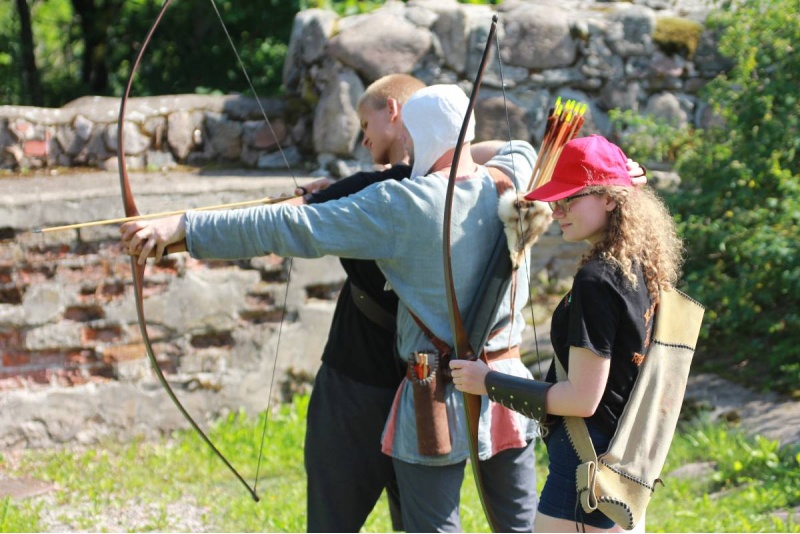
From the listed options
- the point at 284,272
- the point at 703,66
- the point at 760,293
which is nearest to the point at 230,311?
the point at 284,272

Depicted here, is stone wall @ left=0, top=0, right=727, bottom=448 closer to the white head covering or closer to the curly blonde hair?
the white head covering

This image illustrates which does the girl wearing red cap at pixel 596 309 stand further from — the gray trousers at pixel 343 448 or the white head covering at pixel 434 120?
the gray trousers at pixel 343 448

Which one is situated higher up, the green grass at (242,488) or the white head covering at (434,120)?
the white head covering at (434,120)

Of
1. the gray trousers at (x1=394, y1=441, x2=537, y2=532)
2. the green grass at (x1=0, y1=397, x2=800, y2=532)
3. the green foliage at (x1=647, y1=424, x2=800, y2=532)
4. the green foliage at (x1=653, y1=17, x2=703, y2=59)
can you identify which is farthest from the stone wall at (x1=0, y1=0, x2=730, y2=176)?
the gray trousers at (x1=394, y1=441, x2=537, y2=532)

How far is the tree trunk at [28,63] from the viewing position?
7.98m

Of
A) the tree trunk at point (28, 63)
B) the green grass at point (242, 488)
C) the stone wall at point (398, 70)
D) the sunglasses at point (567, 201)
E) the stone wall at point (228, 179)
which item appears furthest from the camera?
the tree trunk at point (28, 63)

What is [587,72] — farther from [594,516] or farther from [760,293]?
[594,516]

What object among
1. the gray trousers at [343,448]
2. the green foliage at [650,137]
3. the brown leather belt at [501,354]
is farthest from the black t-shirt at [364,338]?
the green foliage at [650,137]

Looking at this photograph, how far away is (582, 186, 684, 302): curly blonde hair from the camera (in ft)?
7.61

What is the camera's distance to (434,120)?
2781 millimetres

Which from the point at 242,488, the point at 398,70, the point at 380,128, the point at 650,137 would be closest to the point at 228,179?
the point at 398,70

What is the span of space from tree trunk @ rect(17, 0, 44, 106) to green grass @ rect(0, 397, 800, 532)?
420cm

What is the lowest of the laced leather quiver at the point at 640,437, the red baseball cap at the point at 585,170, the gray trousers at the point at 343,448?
the gray trousers at the point at 343,448

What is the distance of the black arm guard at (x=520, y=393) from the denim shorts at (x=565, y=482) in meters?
0.08
